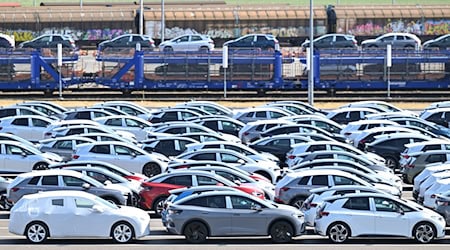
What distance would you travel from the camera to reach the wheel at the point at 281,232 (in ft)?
80.3

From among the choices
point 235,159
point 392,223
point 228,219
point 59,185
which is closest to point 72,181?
point 59,185

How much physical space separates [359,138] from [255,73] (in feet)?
72.2

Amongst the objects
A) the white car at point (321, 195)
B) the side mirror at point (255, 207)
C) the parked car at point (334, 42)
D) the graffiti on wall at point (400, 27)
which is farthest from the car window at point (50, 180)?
the graffiti on wall at point (400, 27)

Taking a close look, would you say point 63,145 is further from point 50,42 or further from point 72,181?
point 50,42

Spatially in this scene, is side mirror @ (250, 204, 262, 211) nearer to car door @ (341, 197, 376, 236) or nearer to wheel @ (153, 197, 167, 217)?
car door @ (341, 197, 376, 236)

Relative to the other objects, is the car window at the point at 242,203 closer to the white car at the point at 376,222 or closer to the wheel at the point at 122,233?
the white car at the point at 376,222

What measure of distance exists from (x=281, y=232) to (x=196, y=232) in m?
1.75

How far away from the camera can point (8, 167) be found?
1268 inches

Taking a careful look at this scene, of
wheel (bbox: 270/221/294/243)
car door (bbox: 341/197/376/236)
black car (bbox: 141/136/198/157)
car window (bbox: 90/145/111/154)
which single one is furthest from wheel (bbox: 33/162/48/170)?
car door (bbox: 341/197/376/236)

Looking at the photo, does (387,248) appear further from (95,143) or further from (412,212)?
(95,143)

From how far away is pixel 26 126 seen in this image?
4025 centimetres

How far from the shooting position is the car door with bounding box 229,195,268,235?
24438 millimetres

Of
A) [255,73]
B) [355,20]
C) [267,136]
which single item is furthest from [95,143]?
[355,20]

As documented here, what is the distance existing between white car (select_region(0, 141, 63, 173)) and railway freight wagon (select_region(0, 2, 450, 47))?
163ft
